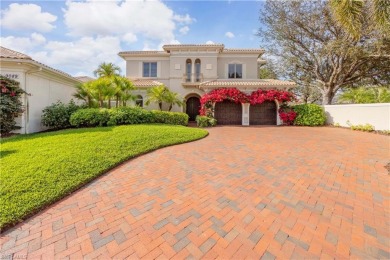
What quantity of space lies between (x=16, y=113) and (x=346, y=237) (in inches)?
519

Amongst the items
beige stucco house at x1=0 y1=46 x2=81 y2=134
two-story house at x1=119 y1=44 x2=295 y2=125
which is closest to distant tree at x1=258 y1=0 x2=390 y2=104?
two-story house at x1=119 y1=44 x2=295 y2=125

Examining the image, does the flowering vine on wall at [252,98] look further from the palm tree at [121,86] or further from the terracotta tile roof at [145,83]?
the palm tree at [121,86]

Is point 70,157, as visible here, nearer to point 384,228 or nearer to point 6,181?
point 6,181

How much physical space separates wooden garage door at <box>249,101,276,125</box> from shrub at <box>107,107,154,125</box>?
9461mm

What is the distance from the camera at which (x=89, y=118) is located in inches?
456

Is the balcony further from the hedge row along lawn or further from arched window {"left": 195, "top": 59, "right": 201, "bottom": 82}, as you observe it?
the hedge row along lawn

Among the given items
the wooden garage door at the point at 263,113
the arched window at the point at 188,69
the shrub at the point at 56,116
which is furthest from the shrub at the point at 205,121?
the shrub at the point at 56,116

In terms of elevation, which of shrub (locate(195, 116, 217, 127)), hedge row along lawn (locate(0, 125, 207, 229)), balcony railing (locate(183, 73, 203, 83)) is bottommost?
hedge row along lawn (locate(0, 125, 207, 229))

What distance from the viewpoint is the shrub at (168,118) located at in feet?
44.0

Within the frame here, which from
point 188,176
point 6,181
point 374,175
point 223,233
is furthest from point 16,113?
point 374,175

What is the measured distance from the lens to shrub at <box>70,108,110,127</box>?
11539 millimetres

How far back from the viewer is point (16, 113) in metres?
9.58

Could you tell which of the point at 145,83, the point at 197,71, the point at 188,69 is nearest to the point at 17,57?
the point at 145,83

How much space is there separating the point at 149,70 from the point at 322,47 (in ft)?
58.1
